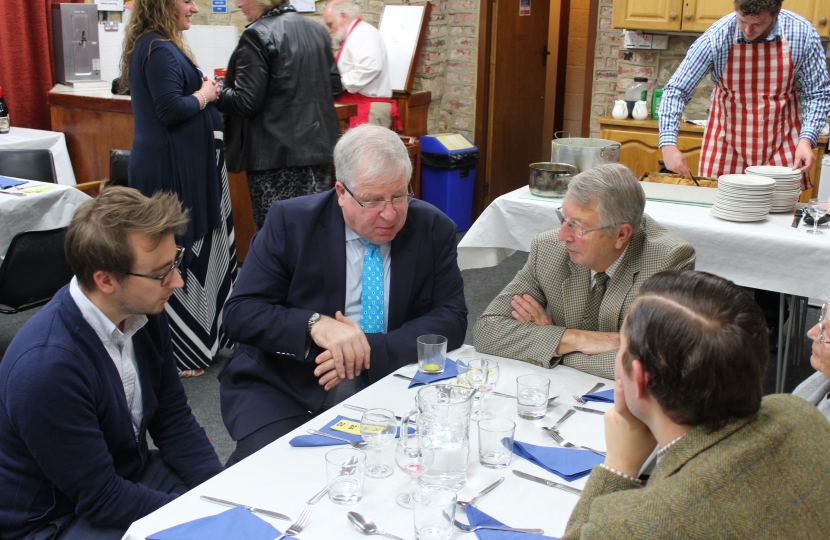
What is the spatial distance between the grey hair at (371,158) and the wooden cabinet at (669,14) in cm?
377

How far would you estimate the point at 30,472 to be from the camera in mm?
1555

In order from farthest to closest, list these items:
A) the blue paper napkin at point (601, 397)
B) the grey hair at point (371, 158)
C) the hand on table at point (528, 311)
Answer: the hand on table at point (528, 311), the grey hair at point (371, 158), the blue paper napkin at point (601, 397)

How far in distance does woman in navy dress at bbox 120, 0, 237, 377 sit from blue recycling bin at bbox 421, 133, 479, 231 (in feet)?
7.85

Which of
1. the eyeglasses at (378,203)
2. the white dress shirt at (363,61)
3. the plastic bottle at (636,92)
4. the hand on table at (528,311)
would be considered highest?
the white dress shirt at (363,61)

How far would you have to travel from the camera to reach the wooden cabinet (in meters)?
5.04

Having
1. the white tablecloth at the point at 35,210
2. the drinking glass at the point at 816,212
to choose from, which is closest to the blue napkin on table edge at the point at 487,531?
the drinking glass at the point at 816,212

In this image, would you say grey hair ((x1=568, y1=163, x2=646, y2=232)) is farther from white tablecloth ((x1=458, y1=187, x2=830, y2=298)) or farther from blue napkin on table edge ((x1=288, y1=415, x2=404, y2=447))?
white tablecloth ((x1=458, y1=187, x2=830, y2=298))

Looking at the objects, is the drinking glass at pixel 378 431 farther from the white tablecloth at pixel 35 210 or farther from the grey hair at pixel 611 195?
the white tablecloth at pixel 35 210

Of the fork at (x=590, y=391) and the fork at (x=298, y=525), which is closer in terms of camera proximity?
the fork at (x=298, y=525)

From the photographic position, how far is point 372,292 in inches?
84.5

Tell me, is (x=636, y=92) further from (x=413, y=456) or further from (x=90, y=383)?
(x=90, y=383)

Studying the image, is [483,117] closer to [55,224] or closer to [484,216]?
[484,216]

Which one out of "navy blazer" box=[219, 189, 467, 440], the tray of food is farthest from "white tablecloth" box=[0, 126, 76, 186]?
the tray of food

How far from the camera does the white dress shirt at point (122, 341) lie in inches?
63.7
